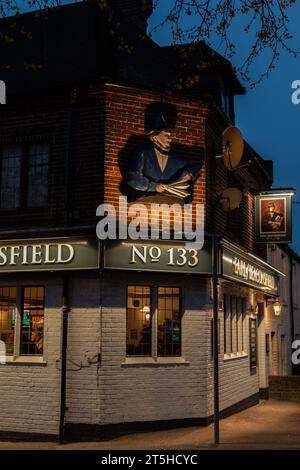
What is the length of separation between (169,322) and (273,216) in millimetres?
5757

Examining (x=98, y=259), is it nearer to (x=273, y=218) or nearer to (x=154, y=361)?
(x=154, y=361)

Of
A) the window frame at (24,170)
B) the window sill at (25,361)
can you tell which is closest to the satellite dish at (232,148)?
the window frame at (24,170)

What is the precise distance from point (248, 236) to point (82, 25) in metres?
7.73

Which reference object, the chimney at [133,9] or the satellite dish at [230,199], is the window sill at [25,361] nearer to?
the satellite dish at [230,199]

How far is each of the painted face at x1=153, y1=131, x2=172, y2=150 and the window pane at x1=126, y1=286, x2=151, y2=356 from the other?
305 cm

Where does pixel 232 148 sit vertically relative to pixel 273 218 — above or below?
above

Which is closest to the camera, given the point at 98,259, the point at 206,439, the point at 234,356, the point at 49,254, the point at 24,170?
the point at 206,439

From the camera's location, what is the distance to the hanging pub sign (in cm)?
1683

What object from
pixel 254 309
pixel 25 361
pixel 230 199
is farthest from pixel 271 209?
pixel 25 361

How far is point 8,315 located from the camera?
42.7 ft

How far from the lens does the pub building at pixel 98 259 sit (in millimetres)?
12000

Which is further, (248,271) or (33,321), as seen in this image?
(248,271)

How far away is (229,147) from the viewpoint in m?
14.1

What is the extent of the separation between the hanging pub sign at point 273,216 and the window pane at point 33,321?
718cm
